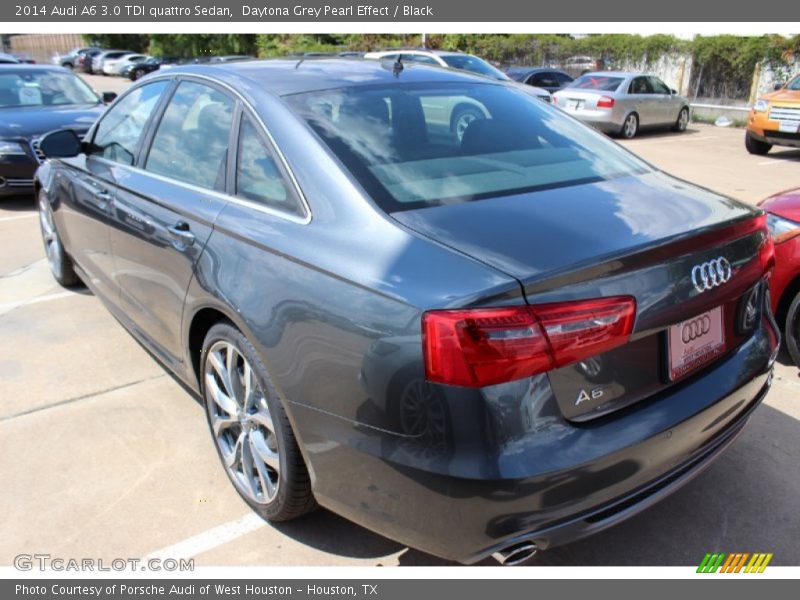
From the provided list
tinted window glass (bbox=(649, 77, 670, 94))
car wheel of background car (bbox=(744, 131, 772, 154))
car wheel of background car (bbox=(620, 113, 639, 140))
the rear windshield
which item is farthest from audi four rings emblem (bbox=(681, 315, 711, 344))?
tinted window glass (bbox=(649, 77, 670, 94))

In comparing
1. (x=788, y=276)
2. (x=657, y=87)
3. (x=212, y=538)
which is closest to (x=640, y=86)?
(x=657, y=87)

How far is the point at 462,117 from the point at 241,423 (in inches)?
62.6

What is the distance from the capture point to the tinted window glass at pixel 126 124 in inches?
142

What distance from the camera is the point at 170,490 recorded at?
2.96m

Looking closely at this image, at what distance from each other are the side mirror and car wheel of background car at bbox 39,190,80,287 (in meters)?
1.01

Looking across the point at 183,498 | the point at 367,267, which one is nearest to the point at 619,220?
the point at 367,267

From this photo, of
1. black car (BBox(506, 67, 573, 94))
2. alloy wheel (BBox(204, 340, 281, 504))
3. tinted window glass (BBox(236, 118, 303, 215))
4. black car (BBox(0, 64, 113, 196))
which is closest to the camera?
tinted window glass (BBox(236, 118, 303, 215))

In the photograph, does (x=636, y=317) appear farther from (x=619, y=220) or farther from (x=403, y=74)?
(x=403, y=74)

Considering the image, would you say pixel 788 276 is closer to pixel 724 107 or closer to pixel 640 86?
pixel 640 86

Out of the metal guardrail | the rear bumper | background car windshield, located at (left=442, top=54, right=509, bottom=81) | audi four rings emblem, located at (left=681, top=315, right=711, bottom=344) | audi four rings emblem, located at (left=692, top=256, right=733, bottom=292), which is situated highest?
background car windshield, located at (left=442, top=54, right=509, bottom=81)

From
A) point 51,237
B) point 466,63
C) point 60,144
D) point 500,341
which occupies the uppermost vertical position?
point 466,63

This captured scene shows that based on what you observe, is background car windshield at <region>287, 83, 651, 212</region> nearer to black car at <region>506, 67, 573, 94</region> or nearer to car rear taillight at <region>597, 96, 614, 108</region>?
car rear taillight at <region>597, 96, 614, 108</region>

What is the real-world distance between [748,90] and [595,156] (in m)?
21.6

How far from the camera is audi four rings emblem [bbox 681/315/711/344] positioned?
7.05 ft
